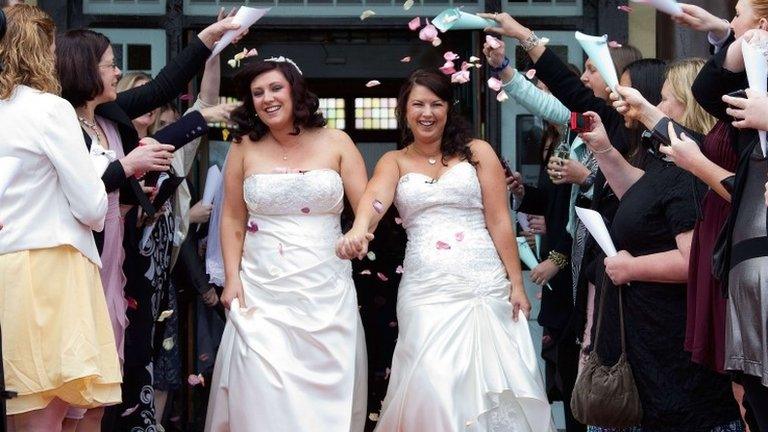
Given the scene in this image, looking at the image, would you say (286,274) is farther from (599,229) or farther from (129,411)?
(599,229)

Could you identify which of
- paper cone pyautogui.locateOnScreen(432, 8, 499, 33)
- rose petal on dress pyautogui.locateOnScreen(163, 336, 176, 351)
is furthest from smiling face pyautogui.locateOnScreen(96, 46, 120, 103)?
rose petal on dress pyautogui.locateOnScreen(163, 336, 176, 351)

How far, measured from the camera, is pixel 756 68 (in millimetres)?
4406

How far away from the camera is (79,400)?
5250 millimetres

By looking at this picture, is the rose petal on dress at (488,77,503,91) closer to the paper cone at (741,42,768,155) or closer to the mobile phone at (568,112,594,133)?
the mobile phone at (568,112,594,133)

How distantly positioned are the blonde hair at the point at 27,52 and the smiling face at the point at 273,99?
1.61m

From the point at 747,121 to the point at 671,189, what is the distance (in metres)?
1.15

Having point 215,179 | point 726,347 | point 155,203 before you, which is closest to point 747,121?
point 726,347

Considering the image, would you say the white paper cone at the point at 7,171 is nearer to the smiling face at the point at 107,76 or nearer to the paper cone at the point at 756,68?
the smiling face at the point at 107,76

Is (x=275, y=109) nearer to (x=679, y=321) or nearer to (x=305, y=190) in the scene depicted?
(x=305, y=190)

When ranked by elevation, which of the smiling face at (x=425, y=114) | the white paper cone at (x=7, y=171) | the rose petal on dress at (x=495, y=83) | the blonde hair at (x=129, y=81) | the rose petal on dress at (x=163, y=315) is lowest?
the rose petal on dress at (x=163, y=315)

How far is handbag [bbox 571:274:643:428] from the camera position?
5355 millimetres

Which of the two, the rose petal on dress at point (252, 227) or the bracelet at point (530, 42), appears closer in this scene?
the bracelet at point (530, 42)

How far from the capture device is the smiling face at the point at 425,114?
21.9ft

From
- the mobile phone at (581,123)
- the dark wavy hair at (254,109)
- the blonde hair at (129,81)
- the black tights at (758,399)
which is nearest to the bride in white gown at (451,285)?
the dark wavy hair at (254,109)
